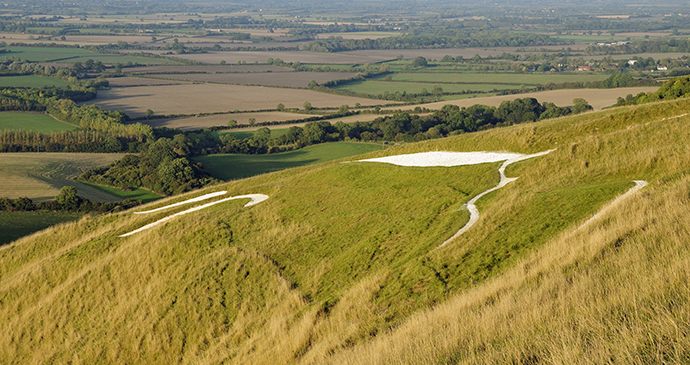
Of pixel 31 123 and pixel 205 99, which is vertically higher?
pixel 31 123

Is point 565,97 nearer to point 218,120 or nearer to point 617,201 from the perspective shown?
point 218,120

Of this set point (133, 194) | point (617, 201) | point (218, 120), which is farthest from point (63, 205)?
point (218, 120)

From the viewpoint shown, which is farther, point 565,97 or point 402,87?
point 402,87

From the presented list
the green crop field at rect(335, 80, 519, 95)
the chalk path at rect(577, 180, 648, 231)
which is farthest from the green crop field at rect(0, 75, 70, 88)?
the chalk path at rect(577, 180, 648, 231)

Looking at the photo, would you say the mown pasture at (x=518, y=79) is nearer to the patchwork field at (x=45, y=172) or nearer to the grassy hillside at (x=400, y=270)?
the patchwork field at (x=45, y=172)

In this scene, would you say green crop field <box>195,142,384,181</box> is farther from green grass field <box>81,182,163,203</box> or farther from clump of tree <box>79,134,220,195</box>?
green grass field <box>81,182,163,203</box>

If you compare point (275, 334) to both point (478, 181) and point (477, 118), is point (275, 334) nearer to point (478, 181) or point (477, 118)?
point (478, 181)

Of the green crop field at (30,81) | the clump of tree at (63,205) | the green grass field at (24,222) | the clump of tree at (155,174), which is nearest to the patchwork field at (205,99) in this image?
the green crop field at (30,81)

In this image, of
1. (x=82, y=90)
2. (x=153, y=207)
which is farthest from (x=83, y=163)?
(x=82, y=90)
